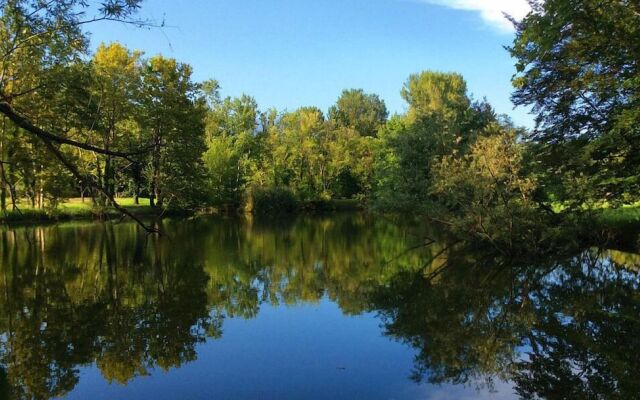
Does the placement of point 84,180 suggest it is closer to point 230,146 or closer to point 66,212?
point 66,212

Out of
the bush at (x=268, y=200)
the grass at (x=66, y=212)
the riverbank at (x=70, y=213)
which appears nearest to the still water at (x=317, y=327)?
the riverbank at (x=70, y=213)

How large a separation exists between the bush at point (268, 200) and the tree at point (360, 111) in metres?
31.2

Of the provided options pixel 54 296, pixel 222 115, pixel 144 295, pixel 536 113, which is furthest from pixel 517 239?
pixel 222 115

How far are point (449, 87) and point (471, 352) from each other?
60211 millimetres

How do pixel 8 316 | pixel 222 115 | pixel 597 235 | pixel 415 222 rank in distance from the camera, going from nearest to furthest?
pixel 8 316 → pixel 597 235 → pixel 415 222 → pixel 222 115

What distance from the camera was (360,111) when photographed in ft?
298

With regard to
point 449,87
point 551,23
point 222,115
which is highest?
point 449,87

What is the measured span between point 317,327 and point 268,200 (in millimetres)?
40860

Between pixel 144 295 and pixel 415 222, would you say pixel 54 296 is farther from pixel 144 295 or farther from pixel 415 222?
pixel 415 222

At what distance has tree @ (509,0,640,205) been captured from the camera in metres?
10.4

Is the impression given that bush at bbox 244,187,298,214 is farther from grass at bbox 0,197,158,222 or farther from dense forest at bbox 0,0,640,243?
grass at bbox 0,197,158,222

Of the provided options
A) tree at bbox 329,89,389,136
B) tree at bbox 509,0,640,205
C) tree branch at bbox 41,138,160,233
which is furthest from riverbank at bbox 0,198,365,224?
tree at bbox 329,89,389,136

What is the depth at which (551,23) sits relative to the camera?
29.9 ft

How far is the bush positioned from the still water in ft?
101
